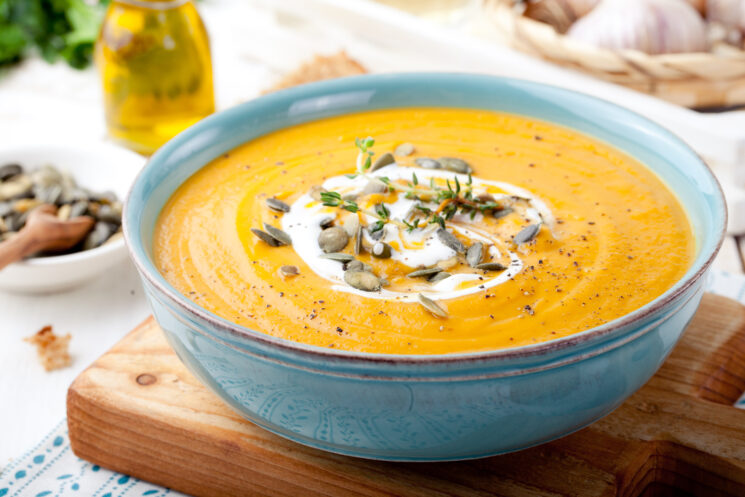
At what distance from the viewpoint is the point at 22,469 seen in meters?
1.75

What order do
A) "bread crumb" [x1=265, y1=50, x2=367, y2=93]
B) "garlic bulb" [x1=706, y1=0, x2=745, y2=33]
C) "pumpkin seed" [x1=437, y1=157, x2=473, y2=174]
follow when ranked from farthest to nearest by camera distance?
"garlic bulb" [x1=706, y1=0, x2=745, y2=33], "bread crumb" [x1=265, y1=50, x2=367, y2=93], "pumpkin seed" [x1=437, y1=157, x2=473, y2=174]

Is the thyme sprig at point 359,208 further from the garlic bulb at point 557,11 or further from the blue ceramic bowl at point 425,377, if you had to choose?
the garlic bulb at point 557,11

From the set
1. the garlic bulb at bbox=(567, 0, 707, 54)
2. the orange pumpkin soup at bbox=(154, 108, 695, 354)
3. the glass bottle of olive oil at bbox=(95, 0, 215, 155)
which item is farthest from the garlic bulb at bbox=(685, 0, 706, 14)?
the glass bottle of olive oil at bbox=(95, 0, 215, 155)

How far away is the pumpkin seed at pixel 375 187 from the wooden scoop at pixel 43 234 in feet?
2.92

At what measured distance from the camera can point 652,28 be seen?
3160mm

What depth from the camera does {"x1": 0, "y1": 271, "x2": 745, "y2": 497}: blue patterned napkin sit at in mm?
1716

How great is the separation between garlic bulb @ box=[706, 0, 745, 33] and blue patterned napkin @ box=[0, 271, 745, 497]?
2.73 m

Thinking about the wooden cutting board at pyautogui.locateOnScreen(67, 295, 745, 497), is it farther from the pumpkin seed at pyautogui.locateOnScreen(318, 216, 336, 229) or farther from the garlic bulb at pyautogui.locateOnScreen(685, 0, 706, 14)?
the garlic bulb at pyautogui.locateOnScreen(685, 0, 706, 14)

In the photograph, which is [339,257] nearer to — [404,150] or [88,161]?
[404,150]

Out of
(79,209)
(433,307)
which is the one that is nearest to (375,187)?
(433,307)

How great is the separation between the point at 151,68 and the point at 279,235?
1357mm

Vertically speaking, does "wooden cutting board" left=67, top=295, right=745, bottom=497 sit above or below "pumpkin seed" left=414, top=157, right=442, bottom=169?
below

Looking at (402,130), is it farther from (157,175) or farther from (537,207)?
(157,175)

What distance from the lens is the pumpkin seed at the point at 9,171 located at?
2596 mm
